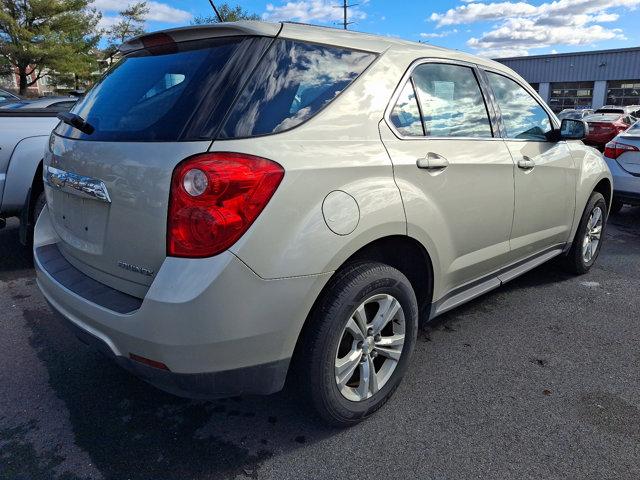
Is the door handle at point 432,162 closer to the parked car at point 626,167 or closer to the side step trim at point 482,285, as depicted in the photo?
the side step trim at point 482,285

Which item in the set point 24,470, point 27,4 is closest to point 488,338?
point 24,470

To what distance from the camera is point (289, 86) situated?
2.03 meters

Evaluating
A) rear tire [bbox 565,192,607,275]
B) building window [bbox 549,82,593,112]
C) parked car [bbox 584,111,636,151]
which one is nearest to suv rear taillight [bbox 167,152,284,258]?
rear tire [bbox 565,192,607,275]

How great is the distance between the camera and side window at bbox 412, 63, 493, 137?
2.61 metres

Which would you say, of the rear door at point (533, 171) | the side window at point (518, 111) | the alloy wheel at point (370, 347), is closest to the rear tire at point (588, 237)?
the rear door at point (533, 171)

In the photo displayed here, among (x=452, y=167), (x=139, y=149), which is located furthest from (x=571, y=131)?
(x=139, y=149)

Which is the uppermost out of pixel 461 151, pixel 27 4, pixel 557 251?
pixel 27 4

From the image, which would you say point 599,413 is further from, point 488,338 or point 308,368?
point 308,368


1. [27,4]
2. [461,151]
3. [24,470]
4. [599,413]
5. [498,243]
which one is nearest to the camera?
[24,470]

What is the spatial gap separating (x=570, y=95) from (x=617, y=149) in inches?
1849

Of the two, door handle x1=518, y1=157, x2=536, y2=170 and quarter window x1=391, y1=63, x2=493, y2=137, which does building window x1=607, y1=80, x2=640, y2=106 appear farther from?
quarter window x1=391, y1=63, x2=493, y2=137

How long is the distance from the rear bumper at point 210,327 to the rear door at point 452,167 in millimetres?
773

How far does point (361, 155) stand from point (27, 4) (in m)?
32.5

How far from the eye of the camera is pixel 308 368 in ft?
6.76
